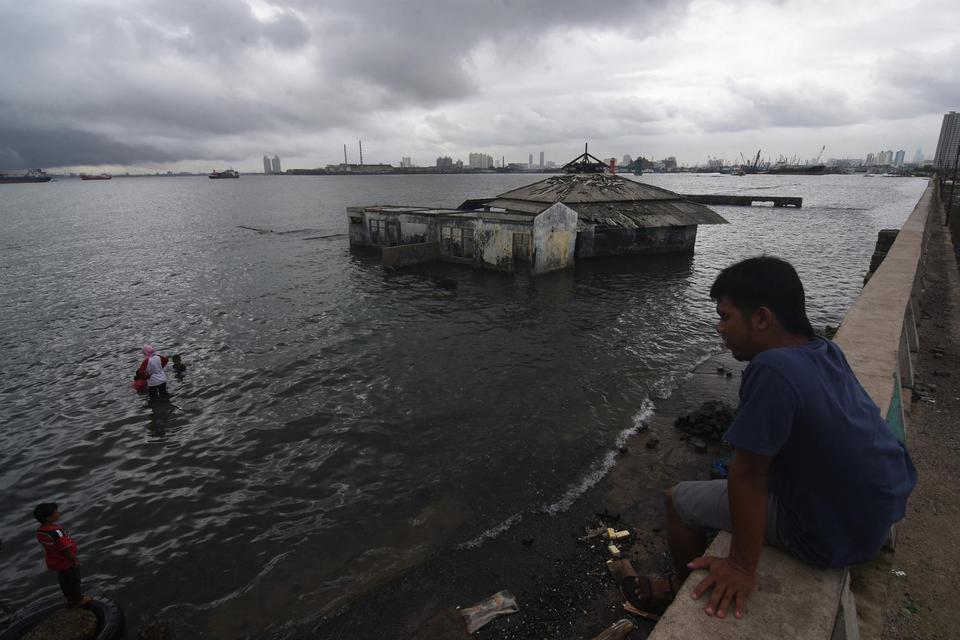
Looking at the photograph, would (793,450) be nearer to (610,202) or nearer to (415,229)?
(415,229)

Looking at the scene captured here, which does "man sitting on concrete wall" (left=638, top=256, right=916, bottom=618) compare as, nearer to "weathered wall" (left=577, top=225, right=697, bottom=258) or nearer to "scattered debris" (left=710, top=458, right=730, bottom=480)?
"scattered debris" (left=710, top=458, right=730, bottom=480)

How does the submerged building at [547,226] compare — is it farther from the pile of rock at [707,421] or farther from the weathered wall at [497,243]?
the pile of rock at [707,421]

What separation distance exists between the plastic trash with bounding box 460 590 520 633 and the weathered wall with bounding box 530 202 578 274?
2042 centimetres

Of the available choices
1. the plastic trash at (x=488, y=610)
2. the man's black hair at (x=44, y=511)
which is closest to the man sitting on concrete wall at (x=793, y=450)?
the plastic trash at (x=488, y=610)

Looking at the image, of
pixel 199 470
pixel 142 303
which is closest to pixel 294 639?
pixel 199 470

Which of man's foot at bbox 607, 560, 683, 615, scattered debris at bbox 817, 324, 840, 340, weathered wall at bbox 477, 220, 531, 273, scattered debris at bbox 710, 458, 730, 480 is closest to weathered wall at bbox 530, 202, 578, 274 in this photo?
weathered wall at bbox 477, 220, 531, 273

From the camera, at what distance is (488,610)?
5945 mm

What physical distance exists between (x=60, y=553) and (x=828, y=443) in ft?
29.0

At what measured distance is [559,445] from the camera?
9805 millimetres

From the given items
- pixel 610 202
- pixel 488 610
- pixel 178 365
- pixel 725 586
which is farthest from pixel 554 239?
pixel 725 586

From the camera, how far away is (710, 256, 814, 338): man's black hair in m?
2.75

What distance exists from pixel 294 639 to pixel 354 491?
291 centimetres

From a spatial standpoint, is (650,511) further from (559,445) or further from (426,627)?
(426,627)

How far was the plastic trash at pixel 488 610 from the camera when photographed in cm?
580
